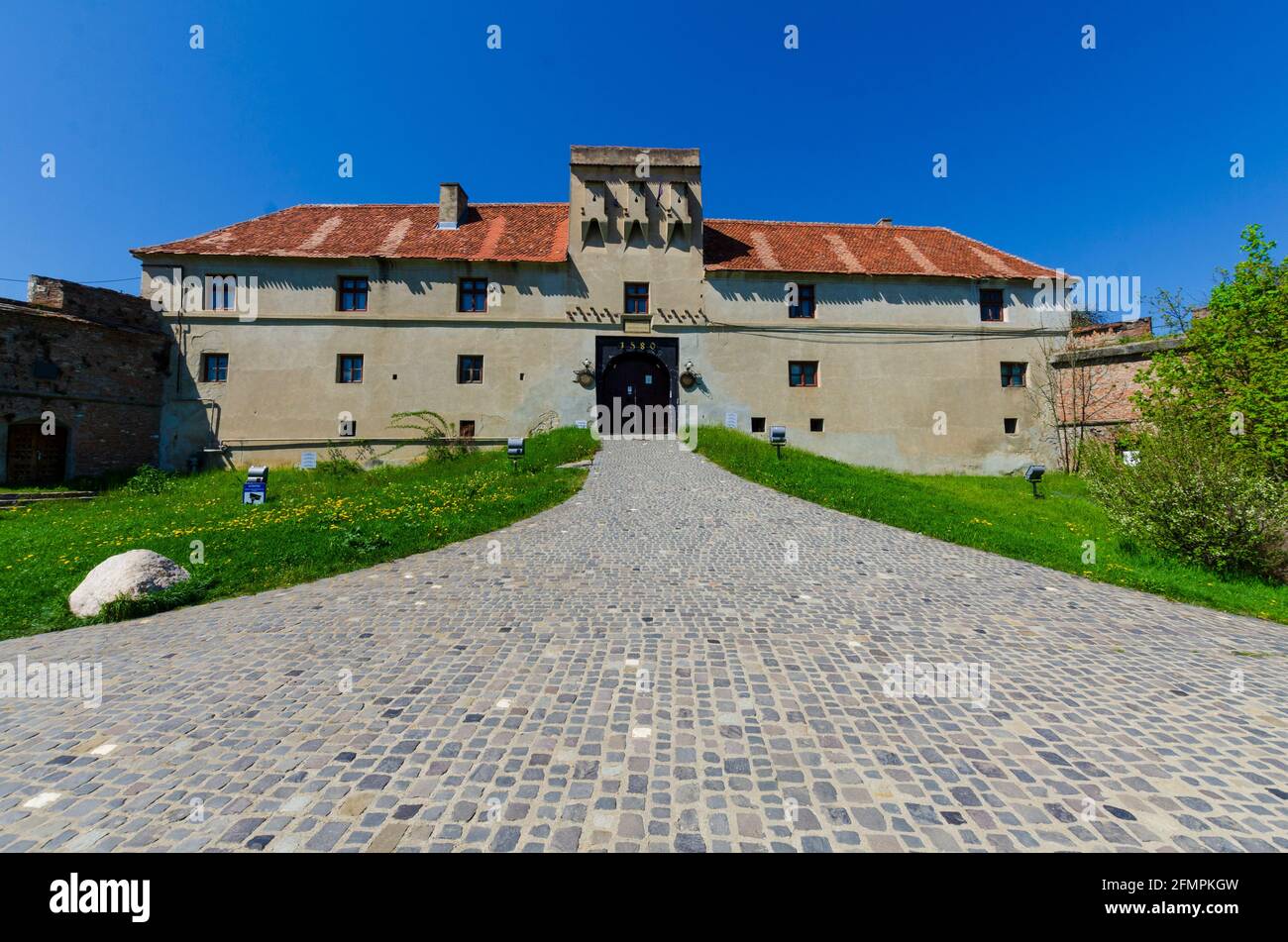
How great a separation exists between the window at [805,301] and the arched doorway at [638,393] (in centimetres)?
683

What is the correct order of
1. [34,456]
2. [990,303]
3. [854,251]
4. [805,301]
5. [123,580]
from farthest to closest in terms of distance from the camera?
[854,251]
[990,303]
[805,301]
[34,456]
[123,580]

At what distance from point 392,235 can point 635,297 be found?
11.9m

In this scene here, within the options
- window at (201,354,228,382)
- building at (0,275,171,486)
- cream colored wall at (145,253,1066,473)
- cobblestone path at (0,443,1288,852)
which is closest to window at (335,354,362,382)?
cream colored wall at (145,253,1066,473)

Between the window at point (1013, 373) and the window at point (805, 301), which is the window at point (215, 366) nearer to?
the window at point (805, 301)

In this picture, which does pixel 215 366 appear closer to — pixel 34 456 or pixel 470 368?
pixel 34 456

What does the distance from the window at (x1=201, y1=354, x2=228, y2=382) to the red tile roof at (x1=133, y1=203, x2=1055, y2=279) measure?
4.40m

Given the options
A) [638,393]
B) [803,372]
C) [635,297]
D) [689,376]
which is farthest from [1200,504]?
[635,297]

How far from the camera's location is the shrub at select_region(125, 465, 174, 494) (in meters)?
18.9

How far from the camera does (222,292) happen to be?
70.4ft

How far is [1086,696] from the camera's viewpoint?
4594 millimetres

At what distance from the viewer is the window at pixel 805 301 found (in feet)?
75.7

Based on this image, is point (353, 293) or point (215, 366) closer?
point (215, 366)

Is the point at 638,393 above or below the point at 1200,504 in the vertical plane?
above
